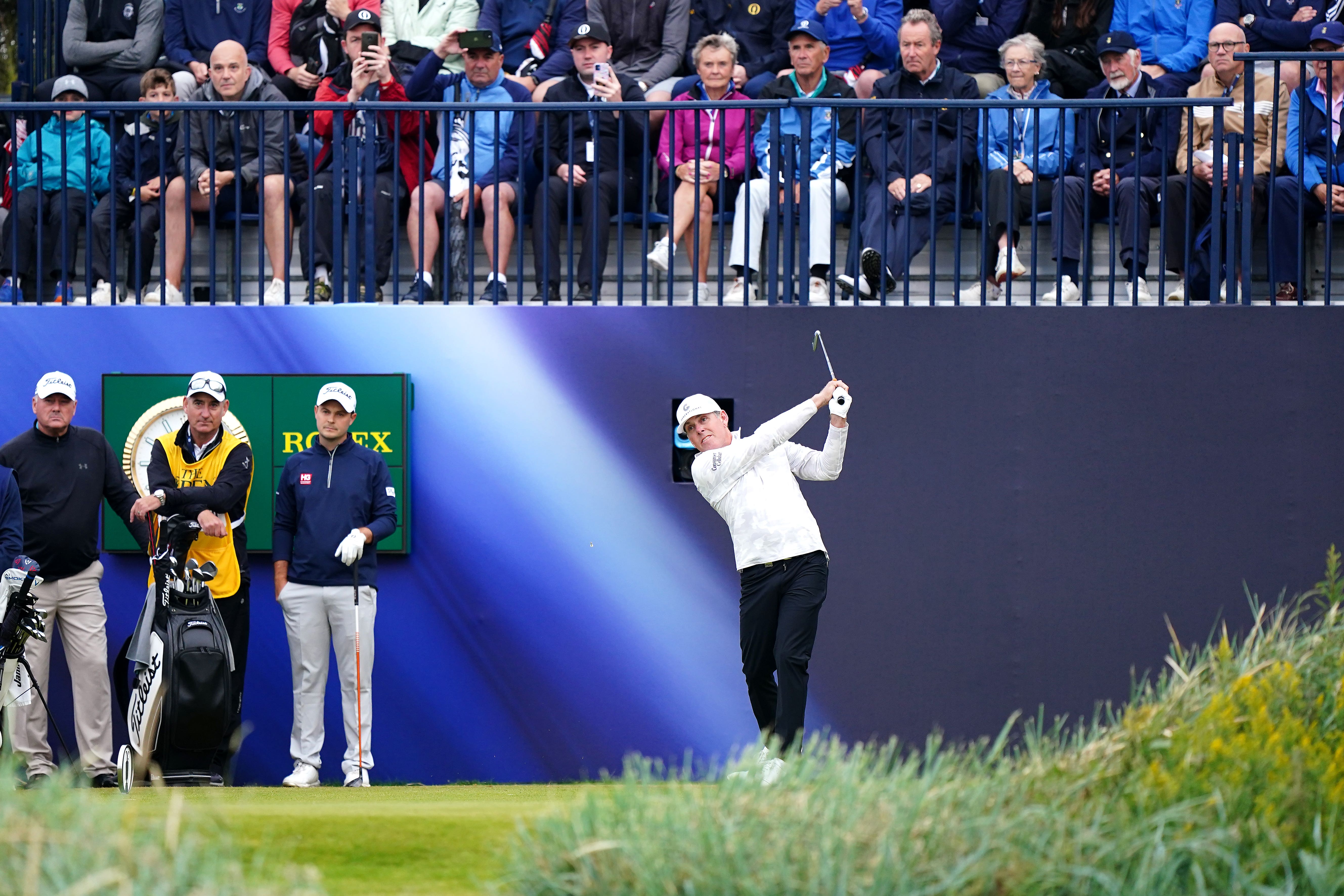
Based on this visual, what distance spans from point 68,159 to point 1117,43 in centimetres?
621

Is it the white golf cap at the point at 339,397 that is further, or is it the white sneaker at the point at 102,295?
the white sneaker at the point at 102,295

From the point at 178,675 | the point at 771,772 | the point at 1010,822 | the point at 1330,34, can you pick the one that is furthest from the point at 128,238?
the point at 1010,822

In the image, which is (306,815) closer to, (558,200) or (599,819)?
(599,819)

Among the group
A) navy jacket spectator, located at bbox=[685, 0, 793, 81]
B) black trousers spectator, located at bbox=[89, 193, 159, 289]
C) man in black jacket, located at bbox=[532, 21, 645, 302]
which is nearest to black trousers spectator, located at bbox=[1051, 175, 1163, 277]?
man in black jacket, located at bbox=[532, 21, 645, 302]

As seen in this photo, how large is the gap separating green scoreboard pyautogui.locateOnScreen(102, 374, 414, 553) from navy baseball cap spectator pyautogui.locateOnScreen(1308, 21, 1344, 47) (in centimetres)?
551

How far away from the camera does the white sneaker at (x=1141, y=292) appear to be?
9.20 meters

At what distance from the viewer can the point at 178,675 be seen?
7633 mm

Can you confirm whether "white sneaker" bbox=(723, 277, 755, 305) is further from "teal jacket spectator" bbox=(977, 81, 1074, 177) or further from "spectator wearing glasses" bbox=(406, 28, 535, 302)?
"teal jacket spectator" bbox=(977, 81, 1074, 177)

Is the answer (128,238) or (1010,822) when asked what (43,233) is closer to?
(128,238)

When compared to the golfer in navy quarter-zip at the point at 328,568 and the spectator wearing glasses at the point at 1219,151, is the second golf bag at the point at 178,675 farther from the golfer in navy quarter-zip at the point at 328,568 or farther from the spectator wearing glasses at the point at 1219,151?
the spectator wearing glasses at the point at 1219,151

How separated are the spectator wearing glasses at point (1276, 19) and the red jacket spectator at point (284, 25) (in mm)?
5557

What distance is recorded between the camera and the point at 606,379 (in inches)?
354

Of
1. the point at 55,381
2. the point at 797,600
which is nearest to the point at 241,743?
the point at 55,381

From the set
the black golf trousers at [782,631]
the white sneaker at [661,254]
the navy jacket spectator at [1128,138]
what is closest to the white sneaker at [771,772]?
the black golf trousers at [782,631]
